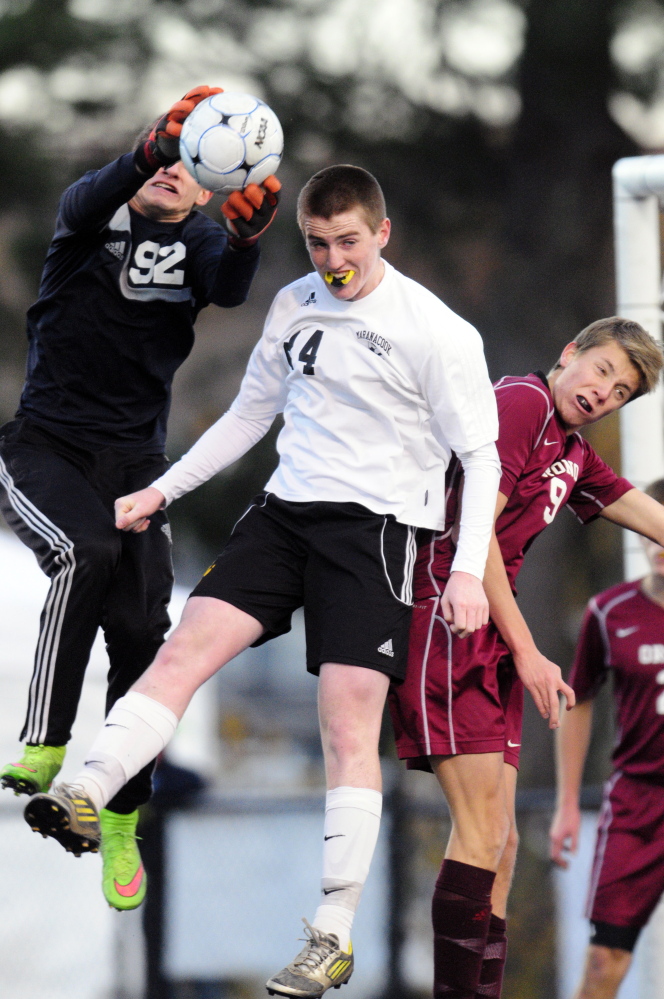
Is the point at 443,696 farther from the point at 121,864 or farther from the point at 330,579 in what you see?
the point at 121,864

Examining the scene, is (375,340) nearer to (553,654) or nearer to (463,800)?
(463,800)

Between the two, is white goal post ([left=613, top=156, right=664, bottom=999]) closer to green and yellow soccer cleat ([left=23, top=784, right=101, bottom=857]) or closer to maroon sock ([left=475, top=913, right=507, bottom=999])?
maroon sock ([left=475, top=913, right=507, bottom=999])

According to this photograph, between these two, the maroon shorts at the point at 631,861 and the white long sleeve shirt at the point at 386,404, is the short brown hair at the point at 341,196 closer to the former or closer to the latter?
the white long sleeve shirt at the point at 386,404

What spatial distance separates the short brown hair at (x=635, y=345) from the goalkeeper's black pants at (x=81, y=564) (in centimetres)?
140

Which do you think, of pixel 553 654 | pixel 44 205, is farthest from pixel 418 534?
pixel 44 205

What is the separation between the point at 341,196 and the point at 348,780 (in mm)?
1563

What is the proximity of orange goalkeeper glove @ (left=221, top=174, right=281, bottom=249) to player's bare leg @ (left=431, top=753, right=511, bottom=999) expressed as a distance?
1591 mm

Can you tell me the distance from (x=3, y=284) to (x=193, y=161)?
8.80 meters

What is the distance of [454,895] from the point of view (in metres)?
3.79

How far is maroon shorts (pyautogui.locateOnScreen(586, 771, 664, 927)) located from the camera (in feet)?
18.5

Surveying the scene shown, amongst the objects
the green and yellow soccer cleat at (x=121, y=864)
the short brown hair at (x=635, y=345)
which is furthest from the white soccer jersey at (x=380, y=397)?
the green and yellow soccer cleat at (x=121, y=864)

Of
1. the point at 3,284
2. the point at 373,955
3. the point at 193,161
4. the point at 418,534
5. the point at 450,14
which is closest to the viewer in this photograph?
the point at 193,161

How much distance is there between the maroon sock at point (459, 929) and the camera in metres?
3.78

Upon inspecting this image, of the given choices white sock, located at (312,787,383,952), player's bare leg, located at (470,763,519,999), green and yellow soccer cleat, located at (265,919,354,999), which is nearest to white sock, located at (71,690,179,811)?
white sock, located at (312,787,383,952)
